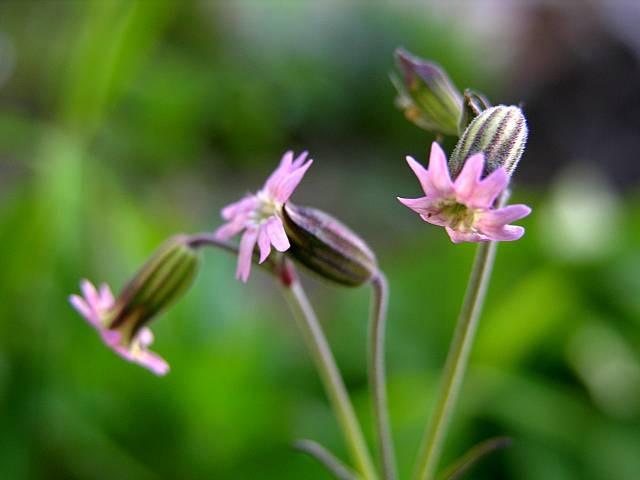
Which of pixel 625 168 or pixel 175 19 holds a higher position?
pixel 175 19

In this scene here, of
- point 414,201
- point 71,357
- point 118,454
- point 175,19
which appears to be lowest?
point 118,454

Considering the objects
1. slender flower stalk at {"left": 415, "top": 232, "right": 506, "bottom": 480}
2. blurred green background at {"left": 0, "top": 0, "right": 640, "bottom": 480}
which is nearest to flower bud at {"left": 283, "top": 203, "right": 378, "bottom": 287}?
slender flower stalk at {"left": 415, "top": 232, "right": 506, "bottom": 480}

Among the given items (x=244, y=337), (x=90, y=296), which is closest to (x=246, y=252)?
(x=90, y=296)

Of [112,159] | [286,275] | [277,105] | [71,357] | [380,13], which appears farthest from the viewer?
[380,13]

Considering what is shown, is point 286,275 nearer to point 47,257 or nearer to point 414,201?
point 414,201

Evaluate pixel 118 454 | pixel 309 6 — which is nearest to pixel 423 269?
pixel 118 454

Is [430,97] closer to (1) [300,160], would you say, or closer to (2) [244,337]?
(1) [300,160]

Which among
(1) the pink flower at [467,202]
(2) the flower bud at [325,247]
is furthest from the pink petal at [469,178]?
(2) the flower bud at [325,247]

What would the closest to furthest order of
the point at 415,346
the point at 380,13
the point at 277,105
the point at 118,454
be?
the point at 118,454 → the point at 415,346 → the point at 277,105 → the point at 380,13
